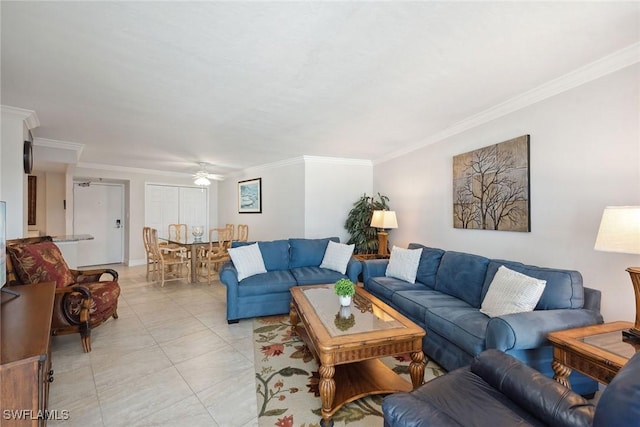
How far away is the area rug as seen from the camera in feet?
5.85

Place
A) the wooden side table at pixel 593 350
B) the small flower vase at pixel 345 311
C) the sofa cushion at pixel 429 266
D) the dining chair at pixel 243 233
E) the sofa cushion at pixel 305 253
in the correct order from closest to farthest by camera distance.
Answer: the wooden side table at pixel 593 350
the small flower vase at pixel 345 311
the sofa cushion at pixel 429 266
the sofa cushion at pixel 305 253
the dining chair at pixel 243 233

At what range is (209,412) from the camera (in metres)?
1.85

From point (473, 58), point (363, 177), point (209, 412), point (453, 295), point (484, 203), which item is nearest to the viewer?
point (209, 412)

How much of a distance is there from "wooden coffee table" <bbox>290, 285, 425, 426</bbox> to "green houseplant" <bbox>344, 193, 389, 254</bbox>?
2604mm

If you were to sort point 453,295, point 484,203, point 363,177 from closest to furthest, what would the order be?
point 453,295, point 484,203, point 363,177

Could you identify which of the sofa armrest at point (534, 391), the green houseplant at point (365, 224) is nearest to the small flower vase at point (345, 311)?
the sofa armrest at point (534, 391)

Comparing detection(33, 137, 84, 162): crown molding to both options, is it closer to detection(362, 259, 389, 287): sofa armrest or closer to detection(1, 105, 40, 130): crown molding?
detection(1, 105, 40, 130): crown molding

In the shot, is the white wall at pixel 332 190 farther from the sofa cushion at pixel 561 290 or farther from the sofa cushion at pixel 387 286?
the sofa cushion at pixel 561 290

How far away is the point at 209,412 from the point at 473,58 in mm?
3001

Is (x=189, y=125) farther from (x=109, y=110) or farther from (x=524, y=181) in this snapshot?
(x=524, y=181)

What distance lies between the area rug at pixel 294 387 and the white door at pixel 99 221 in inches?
230

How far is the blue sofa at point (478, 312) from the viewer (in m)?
1.80

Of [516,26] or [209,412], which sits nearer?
[516,26]

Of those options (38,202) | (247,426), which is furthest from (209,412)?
(38,202)
